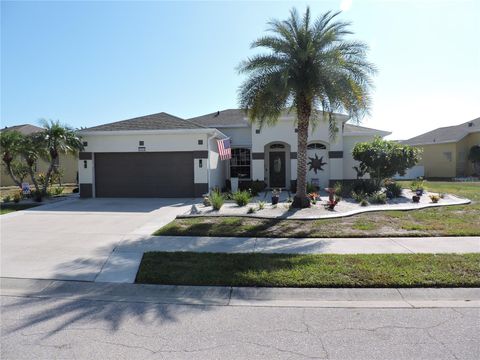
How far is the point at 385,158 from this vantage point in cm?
1595

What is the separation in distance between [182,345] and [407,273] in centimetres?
399

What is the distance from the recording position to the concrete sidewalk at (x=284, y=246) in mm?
7121

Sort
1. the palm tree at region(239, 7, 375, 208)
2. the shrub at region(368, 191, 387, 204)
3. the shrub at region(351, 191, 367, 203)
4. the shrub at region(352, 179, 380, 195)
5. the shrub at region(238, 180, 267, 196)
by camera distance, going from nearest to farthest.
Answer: the palm tree at region(239, 7, 375, 208)
the shrub at region(368, 191, 387, 204)
the shrub at region(351, 191, 367, 203)
the shrub at region(352, 179, 380, 195)
the shrub at region(238, 180, 267, 196)

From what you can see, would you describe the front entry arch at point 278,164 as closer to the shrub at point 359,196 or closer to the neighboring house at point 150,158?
the neighboring house at point 150,158

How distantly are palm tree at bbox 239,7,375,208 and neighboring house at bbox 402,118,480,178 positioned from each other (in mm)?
22746

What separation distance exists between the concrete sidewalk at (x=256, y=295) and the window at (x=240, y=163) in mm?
16059

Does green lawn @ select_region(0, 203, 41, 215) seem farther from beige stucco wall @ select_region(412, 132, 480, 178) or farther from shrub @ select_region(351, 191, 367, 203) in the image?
beige stucco wall @ select_region(412, 132, 480, 178)

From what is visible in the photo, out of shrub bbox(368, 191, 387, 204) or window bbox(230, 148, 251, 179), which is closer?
shrub bbox(368, 191, 387, 204)

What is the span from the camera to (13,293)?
545cm

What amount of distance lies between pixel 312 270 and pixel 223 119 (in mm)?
18154

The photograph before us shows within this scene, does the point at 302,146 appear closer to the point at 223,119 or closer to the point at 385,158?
the point at 385,158

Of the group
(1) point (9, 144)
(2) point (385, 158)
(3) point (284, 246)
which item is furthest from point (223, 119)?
(3) point (284, 246)

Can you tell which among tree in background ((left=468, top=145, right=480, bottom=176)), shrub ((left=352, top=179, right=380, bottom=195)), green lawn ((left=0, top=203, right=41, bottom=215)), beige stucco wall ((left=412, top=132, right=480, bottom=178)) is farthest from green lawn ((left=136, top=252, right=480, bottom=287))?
beige stucco wall ((left=412, top=132, right=480, bottom=178))

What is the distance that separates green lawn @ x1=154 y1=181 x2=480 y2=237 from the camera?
8859 millimetres
